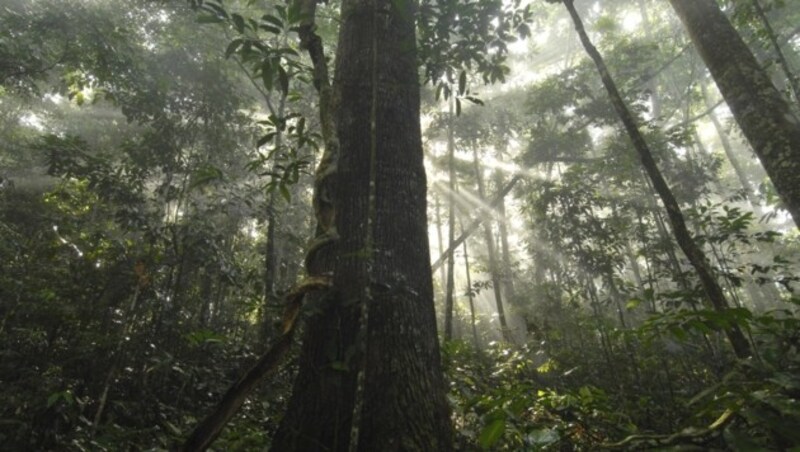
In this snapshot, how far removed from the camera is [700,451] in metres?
1.60

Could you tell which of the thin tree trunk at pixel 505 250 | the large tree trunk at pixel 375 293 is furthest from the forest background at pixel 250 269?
the thin tree trunk at pixel 505 250

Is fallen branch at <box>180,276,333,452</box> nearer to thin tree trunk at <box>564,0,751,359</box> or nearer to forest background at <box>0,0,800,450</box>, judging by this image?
forest background at <box>0,0,800,450</box>

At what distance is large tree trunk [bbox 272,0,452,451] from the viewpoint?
2131 millimetres

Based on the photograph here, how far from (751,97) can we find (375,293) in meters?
3.78

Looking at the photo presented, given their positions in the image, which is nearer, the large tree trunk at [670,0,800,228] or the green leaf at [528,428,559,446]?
the green leaf at [528,428,559,446]

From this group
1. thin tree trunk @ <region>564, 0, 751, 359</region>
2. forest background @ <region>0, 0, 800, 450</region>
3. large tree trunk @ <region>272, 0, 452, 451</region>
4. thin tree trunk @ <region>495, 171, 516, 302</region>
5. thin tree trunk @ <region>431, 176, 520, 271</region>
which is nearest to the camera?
large tree trunk @ <region>272, 0, 452, 451</region>

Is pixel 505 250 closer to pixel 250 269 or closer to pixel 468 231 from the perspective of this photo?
pixel 468 231

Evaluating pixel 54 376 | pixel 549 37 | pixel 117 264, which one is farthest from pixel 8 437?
pixel 549 37

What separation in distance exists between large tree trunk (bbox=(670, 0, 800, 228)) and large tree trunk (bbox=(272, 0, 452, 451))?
2.91 m

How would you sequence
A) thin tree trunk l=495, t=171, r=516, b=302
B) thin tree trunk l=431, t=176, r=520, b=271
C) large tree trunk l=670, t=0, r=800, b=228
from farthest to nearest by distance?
1. thin tree trunk l=495, t=171, r=516, b=302
2. thin tree trunk l=431, t=176, r=520, b=271
3. large tree trunk l=670, t=0, r=800, b=228

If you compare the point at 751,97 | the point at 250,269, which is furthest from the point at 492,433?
the point at 250,269

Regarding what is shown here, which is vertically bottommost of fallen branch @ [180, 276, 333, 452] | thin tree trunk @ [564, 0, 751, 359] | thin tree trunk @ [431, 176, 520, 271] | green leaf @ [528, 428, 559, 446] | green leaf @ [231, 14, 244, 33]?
green leaf @ [528, 428, 559, 446]

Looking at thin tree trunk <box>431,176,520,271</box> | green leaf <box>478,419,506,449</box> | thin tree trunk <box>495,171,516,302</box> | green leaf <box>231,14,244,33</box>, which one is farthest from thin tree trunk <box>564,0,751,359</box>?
thin tree trunk <box>495,171,516,302</box>

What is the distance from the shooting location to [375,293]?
242 cm
